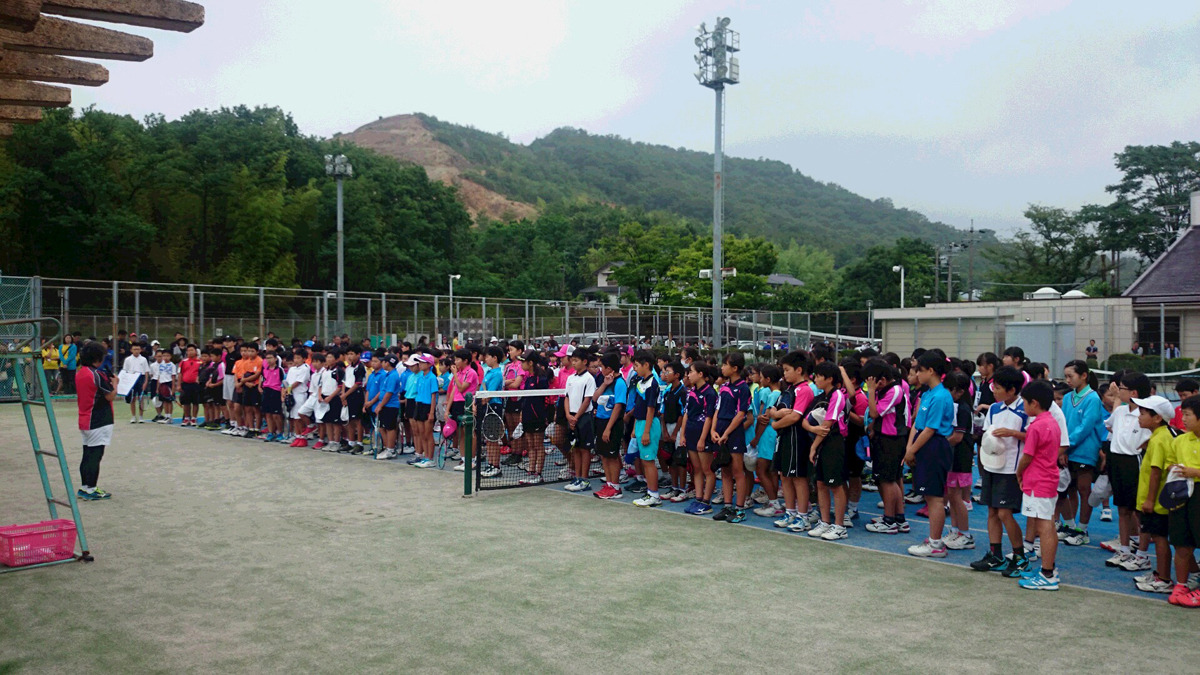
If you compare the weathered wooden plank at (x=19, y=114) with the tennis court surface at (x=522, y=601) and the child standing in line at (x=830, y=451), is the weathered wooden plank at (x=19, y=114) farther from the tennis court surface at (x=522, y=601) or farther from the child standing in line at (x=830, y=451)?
the child standing in line at (x=830, y=451)

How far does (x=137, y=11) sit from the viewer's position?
5621 mm

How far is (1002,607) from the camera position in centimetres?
625

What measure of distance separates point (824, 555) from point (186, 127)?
5959 centimetres

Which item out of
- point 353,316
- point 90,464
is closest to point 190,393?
point 90,464

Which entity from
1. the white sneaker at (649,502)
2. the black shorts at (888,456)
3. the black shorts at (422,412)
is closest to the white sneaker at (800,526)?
the black shorts at (888,456)

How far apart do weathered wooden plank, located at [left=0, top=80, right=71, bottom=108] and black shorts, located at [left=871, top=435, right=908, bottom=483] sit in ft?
27.6

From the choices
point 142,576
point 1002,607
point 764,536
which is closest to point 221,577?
point 142,576

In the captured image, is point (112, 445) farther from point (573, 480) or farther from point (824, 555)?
point (824, 555)

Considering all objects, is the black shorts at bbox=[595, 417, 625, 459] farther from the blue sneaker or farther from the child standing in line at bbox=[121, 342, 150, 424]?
the child standing in line at bbox=[121, 342, 150, 424]

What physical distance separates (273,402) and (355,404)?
2472mm

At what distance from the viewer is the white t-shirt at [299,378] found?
1479 centimetres

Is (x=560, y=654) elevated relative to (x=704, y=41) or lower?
lower

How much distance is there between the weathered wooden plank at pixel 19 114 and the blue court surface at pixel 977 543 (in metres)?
7.12

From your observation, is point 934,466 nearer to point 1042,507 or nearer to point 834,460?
point 834,460
